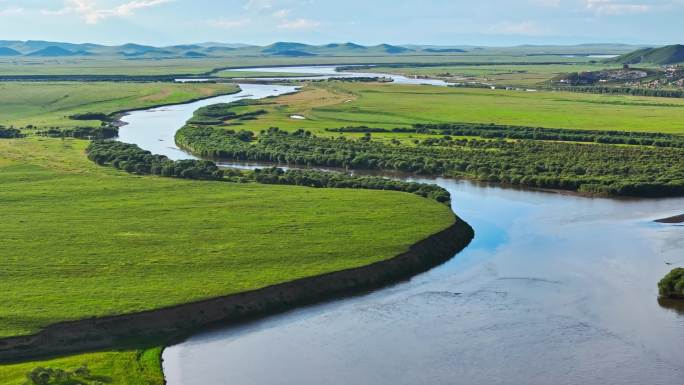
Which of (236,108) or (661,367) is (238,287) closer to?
(661,367)

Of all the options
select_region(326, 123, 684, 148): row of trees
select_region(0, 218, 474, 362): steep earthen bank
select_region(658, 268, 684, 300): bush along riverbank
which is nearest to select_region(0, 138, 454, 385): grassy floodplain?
select_region(0, 218, 474, 362): steep earthen bank

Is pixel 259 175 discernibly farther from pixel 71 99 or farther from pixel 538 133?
pixel 71 99

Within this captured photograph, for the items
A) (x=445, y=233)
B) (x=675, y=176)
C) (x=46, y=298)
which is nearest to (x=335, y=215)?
(x=445, y=233)

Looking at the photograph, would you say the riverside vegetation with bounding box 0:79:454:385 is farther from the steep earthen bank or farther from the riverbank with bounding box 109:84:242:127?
the riverbank with bounding box 109:84:242:127

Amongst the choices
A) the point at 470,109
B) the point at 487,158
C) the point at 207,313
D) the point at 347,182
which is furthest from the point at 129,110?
the point at 207,313

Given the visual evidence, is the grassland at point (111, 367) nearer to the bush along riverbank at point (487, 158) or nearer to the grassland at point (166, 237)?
the grassland at point (166, 237)

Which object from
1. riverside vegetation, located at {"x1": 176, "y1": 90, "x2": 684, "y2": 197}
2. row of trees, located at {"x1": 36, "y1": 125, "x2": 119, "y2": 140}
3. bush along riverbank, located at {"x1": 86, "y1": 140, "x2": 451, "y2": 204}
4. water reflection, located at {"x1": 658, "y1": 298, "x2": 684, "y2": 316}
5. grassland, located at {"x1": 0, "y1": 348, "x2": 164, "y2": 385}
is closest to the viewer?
grassland, located at {"x1": 0, "y1": 348, "x2": 164, "y2": 385}

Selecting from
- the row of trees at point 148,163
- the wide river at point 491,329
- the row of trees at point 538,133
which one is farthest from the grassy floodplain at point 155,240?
the row of trees at point 538,133
